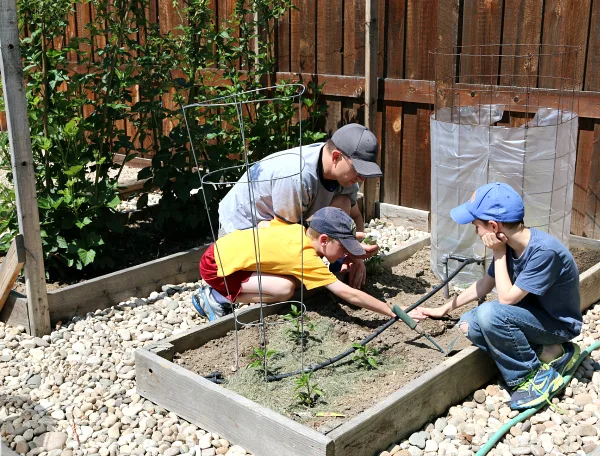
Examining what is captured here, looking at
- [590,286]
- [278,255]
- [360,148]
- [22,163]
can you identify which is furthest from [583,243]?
[22,163]

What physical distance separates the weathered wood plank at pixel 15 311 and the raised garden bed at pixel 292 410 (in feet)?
3.61

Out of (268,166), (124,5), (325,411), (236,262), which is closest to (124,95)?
(124,5)

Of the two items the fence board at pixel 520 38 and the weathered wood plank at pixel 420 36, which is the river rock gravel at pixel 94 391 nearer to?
the weathered wood plank at pixel 420 36

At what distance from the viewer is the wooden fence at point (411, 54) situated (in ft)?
16.9

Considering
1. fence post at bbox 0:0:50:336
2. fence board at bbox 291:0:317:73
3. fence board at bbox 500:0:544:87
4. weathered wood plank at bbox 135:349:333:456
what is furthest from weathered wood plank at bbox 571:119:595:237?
fence post at bbox 0:0:50:336

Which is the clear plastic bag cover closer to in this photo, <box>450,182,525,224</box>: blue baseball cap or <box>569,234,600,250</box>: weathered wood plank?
<box>569,234,600,250</box>: weathered wood plank

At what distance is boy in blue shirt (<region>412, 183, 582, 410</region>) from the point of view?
342 centimetres

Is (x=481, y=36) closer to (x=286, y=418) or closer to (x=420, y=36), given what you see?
(x=420, y=36)

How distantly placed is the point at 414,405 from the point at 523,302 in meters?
0.75

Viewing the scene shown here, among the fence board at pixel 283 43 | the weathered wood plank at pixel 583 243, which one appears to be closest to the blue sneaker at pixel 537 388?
the weathered wood plank at pixel 583 243

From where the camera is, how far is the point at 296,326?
4.08 metres

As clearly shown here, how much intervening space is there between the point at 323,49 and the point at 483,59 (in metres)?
1.42

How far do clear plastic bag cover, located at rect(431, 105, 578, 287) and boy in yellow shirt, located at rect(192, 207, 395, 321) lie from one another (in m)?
1.03

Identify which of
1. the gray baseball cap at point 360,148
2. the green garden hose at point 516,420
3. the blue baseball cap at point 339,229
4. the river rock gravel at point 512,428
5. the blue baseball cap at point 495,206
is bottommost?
the river rock gravel at point 512,428
